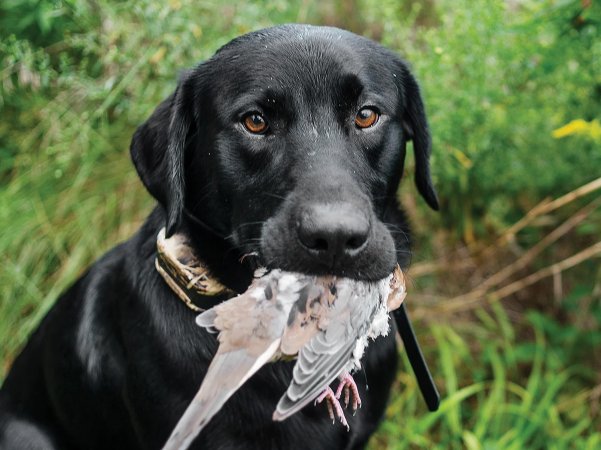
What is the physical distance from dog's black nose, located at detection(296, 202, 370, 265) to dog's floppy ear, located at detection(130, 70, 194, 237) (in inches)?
17.9

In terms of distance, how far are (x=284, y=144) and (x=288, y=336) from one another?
62cm

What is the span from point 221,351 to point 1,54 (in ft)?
7.70

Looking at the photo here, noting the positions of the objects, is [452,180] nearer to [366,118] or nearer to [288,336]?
[366,118]

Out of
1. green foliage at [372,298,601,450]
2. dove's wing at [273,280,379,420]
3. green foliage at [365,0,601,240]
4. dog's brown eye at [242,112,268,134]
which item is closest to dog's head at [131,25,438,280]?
dog's brown eye at [242,112,268,134]

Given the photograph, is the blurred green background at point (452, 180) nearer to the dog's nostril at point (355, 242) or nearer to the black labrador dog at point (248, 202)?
the black labrador dog at point (248, 202)

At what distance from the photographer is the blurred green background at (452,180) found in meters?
3.20

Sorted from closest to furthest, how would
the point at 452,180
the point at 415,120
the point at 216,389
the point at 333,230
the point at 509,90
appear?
the point at 216,389 → the point at 333,230 → the point at 415,120 → the point at 509,90 → the point at 452,180

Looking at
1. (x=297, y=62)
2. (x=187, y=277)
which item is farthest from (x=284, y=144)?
(x=187, y=277)

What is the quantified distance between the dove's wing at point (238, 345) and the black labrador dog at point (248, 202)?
0.20 meters

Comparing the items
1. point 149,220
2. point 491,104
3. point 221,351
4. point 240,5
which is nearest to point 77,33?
point 240,5

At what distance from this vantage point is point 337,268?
6.00 feet

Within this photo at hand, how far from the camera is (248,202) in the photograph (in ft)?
6.88

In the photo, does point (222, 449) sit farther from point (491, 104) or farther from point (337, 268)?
point (491, 104)

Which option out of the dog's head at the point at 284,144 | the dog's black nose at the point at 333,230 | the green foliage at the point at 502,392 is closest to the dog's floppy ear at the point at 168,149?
the dog's head at the point at 284,144
